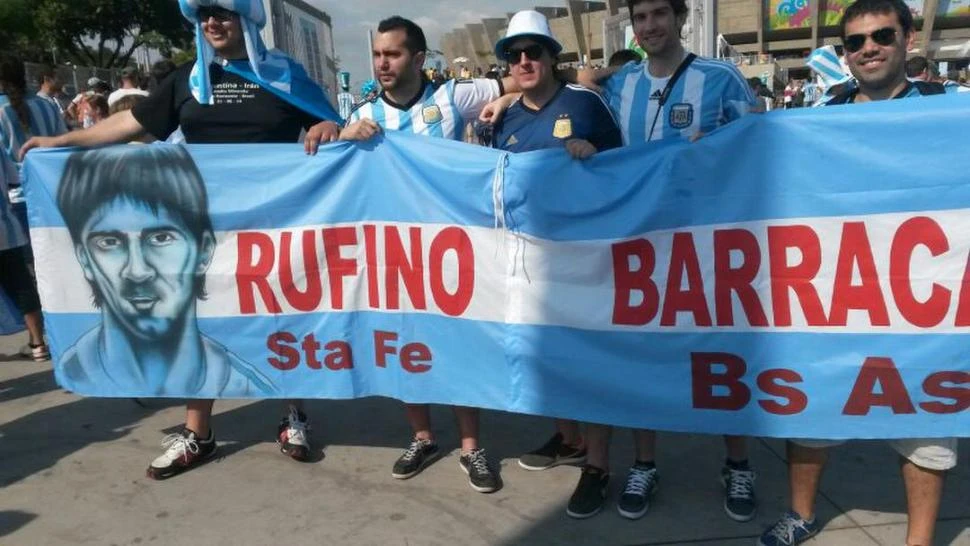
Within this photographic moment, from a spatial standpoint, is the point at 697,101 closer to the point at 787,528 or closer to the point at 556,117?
the point at 556,117

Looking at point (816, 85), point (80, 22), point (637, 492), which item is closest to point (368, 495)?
point (637, 492)

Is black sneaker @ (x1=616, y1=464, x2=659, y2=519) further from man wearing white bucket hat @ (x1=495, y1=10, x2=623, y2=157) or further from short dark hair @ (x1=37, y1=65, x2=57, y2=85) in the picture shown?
short dark hair @ (x1=37, y1=65, x2=57, y2=85)

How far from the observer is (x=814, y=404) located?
266cm

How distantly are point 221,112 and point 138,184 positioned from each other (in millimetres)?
483

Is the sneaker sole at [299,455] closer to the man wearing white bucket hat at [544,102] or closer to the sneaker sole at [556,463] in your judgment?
the sneaker sole at [556,463]

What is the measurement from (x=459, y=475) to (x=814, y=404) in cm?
153

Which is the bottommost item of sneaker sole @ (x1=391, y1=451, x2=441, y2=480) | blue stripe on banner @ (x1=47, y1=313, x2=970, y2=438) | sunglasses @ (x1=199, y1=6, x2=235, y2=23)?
sneaker sole @ (x1=391, y1=451, x2=441, y2=480)

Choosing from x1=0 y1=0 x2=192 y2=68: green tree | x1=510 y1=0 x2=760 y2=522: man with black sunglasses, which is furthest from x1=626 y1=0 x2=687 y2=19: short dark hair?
x1=0 y1=0 x2=192 y2=68: green tree

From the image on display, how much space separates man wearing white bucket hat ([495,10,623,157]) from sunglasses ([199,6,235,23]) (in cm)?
114

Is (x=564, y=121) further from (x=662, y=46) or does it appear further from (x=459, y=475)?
(x=459, y=475)

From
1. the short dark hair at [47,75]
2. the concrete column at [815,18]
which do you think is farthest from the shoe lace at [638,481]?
the concrete column at [815,18]

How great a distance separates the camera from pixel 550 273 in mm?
2969

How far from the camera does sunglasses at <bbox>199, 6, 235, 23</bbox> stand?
3172 millimetres

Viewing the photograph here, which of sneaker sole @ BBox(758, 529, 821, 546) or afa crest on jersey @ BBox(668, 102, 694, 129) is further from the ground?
afa crest on jersey @ BBox(668, 102, 694, 129)
